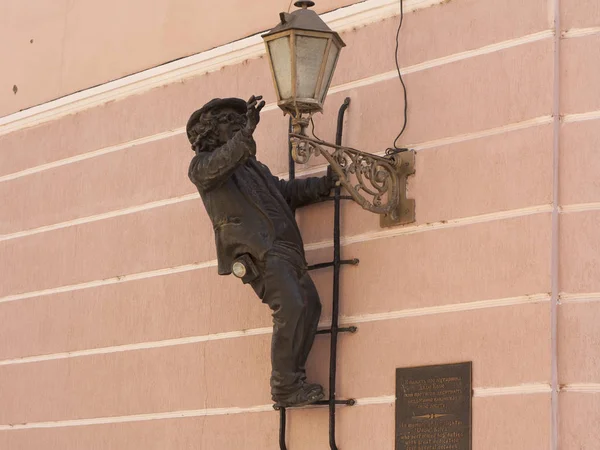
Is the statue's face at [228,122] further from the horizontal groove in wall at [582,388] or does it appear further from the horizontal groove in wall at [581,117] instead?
the horizontal groove in wall at [582,388]

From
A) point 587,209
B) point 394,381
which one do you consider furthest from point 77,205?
point 587,209

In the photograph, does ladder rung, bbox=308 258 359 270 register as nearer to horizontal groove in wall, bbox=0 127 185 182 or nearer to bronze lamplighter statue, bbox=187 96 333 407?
bronze lamplighter statue, bbox=187 96 333 407

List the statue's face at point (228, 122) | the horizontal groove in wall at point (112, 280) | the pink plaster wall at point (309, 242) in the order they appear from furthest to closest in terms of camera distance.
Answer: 1. the horizontal groove in wall at point (112, 280)
2. the statue's face at point (228, 122)
3. the pink plaster wall at point (309, 242)

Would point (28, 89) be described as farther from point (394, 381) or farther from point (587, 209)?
point (587, 209)

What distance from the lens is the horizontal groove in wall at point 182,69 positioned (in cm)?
744

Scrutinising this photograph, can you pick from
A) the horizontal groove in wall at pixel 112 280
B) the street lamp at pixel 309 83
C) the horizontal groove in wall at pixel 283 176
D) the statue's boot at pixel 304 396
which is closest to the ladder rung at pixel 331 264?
the street lamp at pixel 309 83

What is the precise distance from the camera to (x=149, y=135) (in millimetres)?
8406

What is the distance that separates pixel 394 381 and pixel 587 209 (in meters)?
1.17

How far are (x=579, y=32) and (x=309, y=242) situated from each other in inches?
64.8

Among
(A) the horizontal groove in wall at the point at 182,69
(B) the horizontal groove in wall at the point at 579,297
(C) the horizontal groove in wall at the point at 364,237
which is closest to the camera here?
(B) the horizontal groove in wall at the point at 579,297

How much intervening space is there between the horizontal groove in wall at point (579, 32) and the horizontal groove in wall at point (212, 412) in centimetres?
152

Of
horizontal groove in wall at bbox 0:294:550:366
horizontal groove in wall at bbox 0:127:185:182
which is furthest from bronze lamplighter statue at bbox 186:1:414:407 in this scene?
horizontal groove in wall at bbox 0:127:185:182

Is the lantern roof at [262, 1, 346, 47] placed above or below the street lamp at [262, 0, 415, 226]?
above

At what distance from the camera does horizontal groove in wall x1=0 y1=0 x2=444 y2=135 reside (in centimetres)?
744
